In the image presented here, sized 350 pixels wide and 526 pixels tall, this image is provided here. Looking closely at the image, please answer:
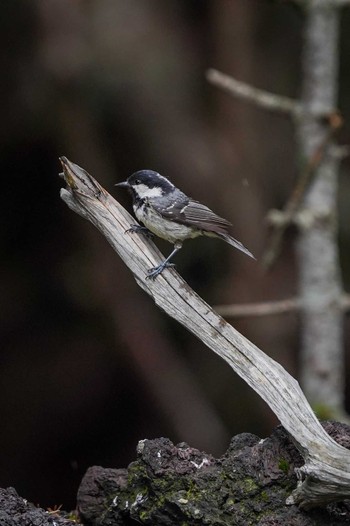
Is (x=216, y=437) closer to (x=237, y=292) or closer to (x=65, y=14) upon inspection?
(x=237, y=292)

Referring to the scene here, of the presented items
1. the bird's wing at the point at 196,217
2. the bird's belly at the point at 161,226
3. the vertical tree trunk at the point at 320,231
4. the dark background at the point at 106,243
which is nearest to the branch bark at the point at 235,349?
the bird's belly at the point at 161,226

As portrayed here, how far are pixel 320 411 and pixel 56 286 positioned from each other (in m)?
3.52

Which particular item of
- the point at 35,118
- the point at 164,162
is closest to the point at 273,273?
the point at 164,162

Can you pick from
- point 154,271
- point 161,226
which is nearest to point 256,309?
point 161,226

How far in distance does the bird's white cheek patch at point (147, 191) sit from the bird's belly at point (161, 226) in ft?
0.32

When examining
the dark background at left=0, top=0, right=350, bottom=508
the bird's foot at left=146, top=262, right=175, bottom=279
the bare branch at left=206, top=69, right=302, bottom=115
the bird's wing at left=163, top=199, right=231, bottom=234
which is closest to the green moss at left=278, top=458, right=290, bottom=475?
the bird's foot at left=146, top=262, right=175, bottom=279

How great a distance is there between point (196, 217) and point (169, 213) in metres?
0.14

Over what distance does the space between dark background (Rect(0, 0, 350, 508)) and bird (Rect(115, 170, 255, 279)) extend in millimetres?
3926

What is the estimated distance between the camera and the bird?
177 inches

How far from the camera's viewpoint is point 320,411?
6.22 meters

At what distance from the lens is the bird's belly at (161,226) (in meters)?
4.46

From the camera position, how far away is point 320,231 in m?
6.82

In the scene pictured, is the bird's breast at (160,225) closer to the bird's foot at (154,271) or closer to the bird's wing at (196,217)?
the bird's wing at (196,217)

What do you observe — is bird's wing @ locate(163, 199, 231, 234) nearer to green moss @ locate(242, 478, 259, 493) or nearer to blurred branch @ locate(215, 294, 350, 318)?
green moss @ locate(242, 478, 259, 493)
